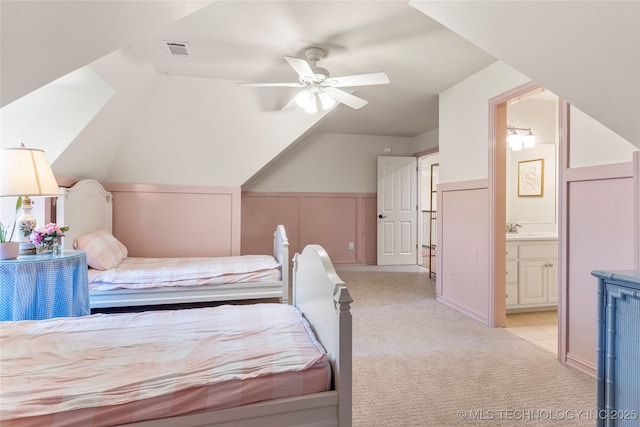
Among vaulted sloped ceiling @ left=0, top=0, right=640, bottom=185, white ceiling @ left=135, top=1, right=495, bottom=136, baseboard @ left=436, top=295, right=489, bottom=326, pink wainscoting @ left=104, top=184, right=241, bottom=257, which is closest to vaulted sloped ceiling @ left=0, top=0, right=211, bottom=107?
vaulted sloped ceiling @ left=0, top=0, right=640, bottom=185

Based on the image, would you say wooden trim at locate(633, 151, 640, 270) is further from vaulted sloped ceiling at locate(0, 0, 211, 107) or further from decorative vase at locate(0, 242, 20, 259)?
decorative vase at locate(0, 242, 20, 259)

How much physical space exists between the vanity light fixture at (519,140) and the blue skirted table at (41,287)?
423cm

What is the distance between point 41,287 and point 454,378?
2624 mm

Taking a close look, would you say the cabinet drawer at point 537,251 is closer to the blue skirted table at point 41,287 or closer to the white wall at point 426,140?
the white wall at point 426,140

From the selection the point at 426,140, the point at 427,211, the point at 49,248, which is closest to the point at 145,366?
the point at 49,248

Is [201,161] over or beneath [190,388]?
over

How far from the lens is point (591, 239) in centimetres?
220

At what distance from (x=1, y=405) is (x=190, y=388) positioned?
0.54 meters

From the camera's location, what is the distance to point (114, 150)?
3.64 meters

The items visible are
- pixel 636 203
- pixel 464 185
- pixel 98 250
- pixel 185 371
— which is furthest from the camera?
pixel 464 185

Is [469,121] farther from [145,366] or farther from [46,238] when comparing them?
[46,238]

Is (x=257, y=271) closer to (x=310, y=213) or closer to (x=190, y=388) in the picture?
(x=190, y=388)

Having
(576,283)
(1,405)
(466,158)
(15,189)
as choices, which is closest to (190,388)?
(1,405)

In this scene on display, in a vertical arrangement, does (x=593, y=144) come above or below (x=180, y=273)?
above
